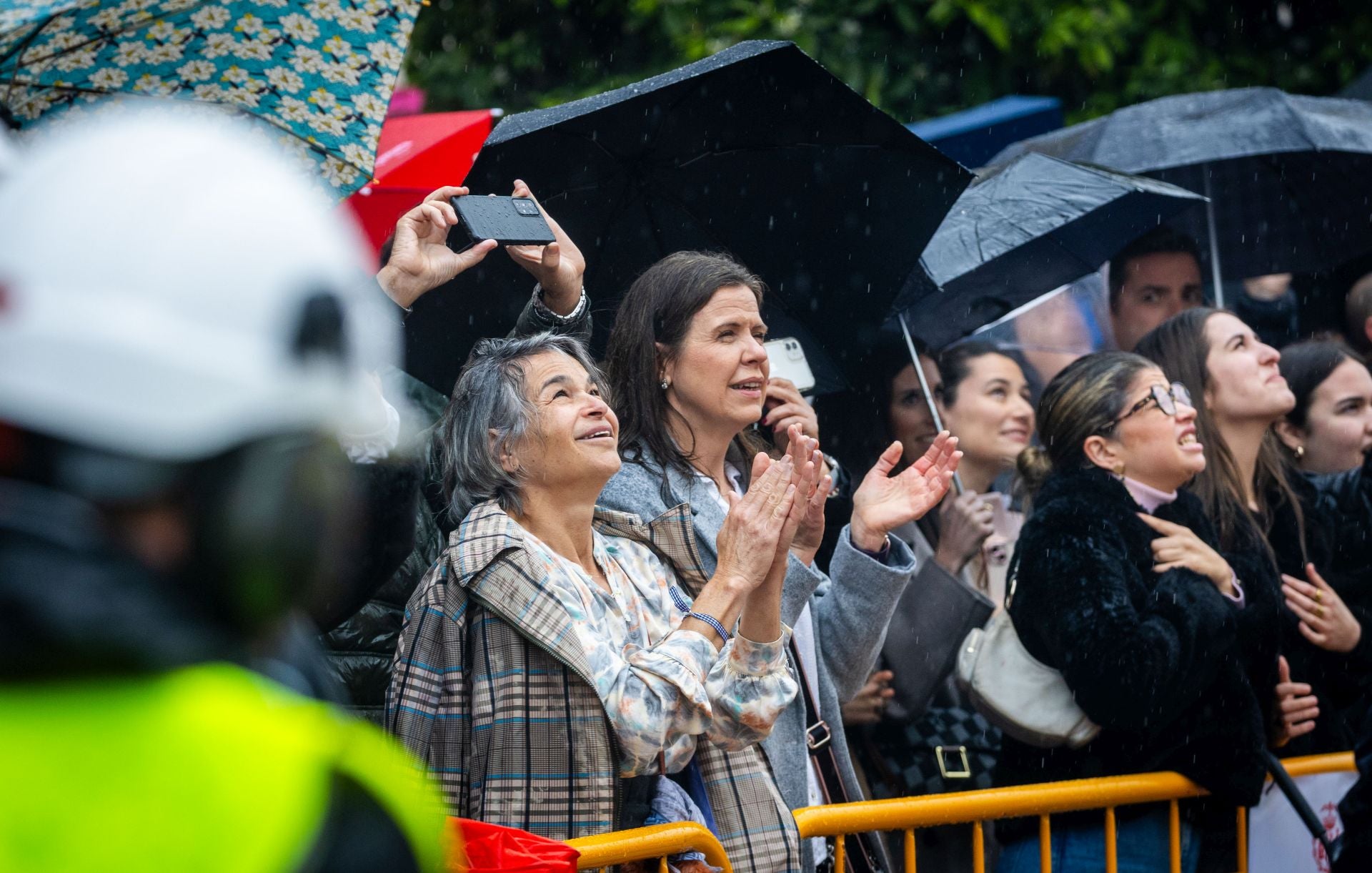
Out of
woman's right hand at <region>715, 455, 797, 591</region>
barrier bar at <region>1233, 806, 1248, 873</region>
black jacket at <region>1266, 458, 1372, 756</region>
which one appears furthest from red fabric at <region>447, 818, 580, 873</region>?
black jacket at <region>1266, 458, 1372, 756</region>

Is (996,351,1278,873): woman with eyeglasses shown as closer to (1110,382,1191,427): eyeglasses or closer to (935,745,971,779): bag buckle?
(1110,382,1191,427): eyeglasses

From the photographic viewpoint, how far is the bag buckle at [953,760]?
426cm

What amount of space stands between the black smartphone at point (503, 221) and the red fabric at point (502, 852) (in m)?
1.44

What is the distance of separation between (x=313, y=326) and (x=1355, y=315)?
5.68 meters

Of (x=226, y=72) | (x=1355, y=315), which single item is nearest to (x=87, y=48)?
(x=226, y=72)

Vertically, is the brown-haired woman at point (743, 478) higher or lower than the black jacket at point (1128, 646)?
higher

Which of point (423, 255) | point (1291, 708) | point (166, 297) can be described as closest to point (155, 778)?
point (166, 297)

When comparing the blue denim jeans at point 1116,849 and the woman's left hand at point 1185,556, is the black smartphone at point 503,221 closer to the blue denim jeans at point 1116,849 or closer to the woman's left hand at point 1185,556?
the woman's left hand at point 1185,556

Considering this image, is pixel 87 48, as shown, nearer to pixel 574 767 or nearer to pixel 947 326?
pixel 574 767

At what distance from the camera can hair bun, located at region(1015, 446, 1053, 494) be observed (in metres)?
4.39

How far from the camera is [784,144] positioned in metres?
4.33

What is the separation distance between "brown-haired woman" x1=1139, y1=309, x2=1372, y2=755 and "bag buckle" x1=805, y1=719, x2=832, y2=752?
1565mm

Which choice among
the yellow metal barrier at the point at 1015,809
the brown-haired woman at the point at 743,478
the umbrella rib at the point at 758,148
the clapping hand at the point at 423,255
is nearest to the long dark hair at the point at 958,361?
the umbrella rib at the point at 758,148

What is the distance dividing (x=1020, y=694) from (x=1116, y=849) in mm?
451
